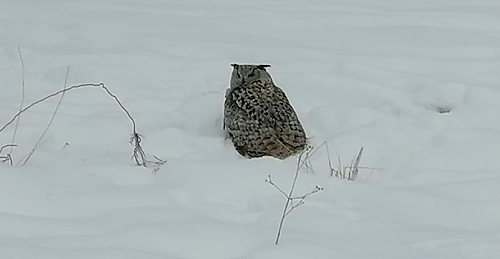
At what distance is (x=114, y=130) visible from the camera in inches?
219

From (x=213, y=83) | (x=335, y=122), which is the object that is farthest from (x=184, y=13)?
(x=335, y=122)

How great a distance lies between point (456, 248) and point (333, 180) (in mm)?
1011

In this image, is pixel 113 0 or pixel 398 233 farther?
pixel 113 0

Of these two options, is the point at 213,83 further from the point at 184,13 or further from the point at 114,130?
the point at 184,13

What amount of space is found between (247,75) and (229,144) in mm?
634

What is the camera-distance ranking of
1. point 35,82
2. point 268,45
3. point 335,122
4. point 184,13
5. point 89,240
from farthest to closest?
point 184,13 < point 268,45 < point 35,82 < point 335,122 < point 89,240

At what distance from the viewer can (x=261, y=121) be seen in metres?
5.65

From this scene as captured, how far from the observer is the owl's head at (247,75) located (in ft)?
20.0

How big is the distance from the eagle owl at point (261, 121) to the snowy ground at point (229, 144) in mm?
124

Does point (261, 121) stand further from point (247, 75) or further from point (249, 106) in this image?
point (247, 75)

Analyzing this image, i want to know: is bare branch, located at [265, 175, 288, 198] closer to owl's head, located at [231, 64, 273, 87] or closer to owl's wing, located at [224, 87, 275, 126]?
owl's wing, located at [224, 87, 275, 126]

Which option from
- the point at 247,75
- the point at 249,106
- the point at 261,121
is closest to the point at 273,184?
the point at 261,121

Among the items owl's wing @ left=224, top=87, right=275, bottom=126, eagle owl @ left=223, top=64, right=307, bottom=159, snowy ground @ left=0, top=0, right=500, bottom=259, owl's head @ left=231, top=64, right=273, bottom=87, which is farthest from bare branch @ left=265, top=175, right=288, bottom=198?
owl's head @ left=231, top=64, right=273, bottom=87

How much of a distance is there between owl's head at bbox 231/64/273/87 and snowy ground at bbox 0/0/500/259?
28 cm
